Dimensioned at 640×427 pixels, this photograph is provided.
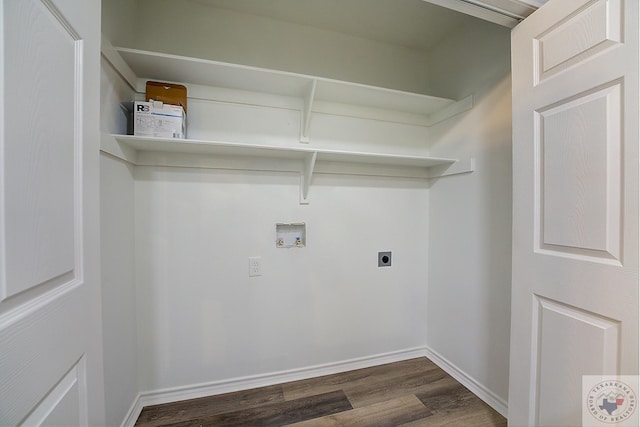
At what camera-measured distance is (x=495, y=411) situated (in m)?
1.50

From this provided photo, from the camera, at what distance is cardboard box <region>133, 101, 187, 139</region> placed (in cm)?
130

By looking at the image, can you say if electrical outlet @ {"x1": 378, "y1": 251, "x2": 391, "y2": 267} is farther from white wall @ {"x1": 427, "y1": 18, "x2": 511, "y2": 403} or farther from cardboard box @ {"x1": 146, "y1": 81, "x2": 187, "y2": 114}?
cardboard box @ {"x1": 146, "y1": 81, "x2": 187, "y2": 114}

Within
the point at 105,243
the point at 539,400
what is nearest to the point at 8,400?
the point at 105,243

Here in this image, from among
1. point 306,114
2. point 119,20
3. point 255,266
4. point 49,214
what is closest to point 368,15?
point 306,114

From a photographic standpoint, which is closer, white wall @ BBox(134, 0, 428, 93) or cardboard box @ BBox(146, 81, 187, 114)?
cardboard box @ BBox(146, 81, 187, 114)

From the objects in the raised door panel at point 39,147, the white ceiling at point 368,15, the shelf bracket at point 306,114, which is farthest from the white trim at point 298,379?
the white ceiling at point 368,15

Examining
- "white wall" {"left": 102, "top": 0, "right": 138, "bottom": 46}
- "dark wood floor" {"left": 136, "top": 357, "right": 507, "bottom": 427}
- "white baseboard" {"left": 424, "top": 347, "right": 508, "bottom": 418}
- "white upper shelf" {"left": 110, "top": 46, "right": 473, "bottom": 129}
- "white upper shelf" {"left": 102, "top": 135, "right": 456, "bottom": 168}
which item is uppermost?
"white wall" {"left": 102, "top": 0, "right": 138, "bottom": 46}

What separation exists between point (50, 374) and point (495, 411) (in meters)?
2.10

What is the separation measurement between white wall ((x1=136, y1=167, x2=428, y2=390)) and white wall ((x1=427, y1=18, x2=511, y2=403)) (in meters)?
0.20

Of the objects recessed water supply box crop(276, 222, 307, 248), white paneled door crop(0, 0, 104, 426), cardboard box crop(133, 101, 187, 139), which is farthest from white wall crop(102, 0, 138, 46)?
recessed water supply box crop(276, 222, 307, 248)

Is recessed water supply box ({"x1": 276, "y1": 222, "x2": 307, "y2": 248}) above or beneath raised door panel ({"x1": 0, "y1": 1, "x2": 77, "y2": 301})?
beneath

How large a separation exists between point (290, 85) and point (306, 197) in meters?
0.74

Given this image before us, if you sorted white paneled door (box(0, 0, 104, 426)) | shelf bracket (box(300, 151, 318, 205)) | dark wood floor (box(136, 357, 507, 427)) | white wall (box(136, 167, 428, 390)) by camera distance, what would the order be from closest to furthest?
white paneled door (box(0, 0, 104, 426))
dark wood floor (box(136, 357, 507, 427))
white wall (box(136, 167, 428, 390))
shelf bracket (box(300, 151, 318, 205))

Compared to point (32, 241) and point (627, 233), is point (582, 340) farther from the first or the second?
point (32, 241)
